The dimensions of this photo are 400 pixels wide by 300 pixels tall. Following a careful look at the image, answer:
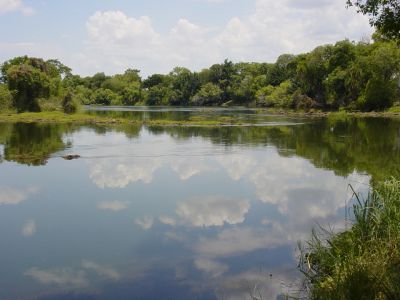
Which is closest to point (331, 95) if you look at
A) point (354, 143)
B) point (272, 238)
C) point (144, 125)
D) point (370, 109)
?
point (370, 109)

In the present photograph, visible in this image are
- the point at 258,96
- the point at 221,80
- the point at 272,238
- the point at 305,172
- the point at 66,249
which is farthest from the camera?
the point at 221,80

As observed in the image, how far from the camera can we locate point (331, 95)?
327ft

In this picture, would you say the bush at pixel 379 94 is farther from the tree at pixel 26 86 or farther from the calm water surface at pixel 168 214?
the tree at pixel 26 86

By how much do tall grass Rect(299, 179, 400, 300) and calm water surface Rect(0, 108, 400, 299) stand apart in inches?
33.5

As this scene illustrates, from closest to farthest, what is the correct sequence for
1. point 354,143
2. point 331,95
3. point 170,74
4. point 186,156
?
point 186,156, point 354,143, point 331,95, point 170,74

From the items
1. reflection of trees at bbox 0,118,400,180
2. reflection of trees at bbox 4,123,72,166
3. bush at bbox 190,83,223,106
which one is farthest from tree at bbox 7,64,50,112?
bush at bbox 190,83,223,106

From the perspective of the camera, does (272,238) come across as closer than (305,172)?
Yes

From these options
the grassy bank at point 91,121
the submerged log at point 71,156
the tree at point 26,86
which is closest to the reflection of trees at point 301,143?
the submerged log at point 71,156

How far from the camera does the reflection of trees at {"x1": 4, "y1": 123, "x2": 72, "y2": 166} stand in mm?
31625

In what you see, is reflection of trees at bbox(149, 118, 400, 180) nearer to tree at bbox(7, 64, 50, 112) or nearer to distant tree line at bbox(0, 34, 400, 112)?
distant tree line at bbox(0, 34, 400, 112)

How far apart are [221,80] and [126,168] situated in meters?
134

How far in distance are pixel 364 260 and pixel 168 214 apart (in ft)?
30.2

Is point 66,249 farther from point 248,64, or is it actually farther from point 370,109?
point 248,64

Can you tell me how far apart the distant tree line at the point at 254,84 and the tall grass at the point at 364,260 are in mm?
33700
